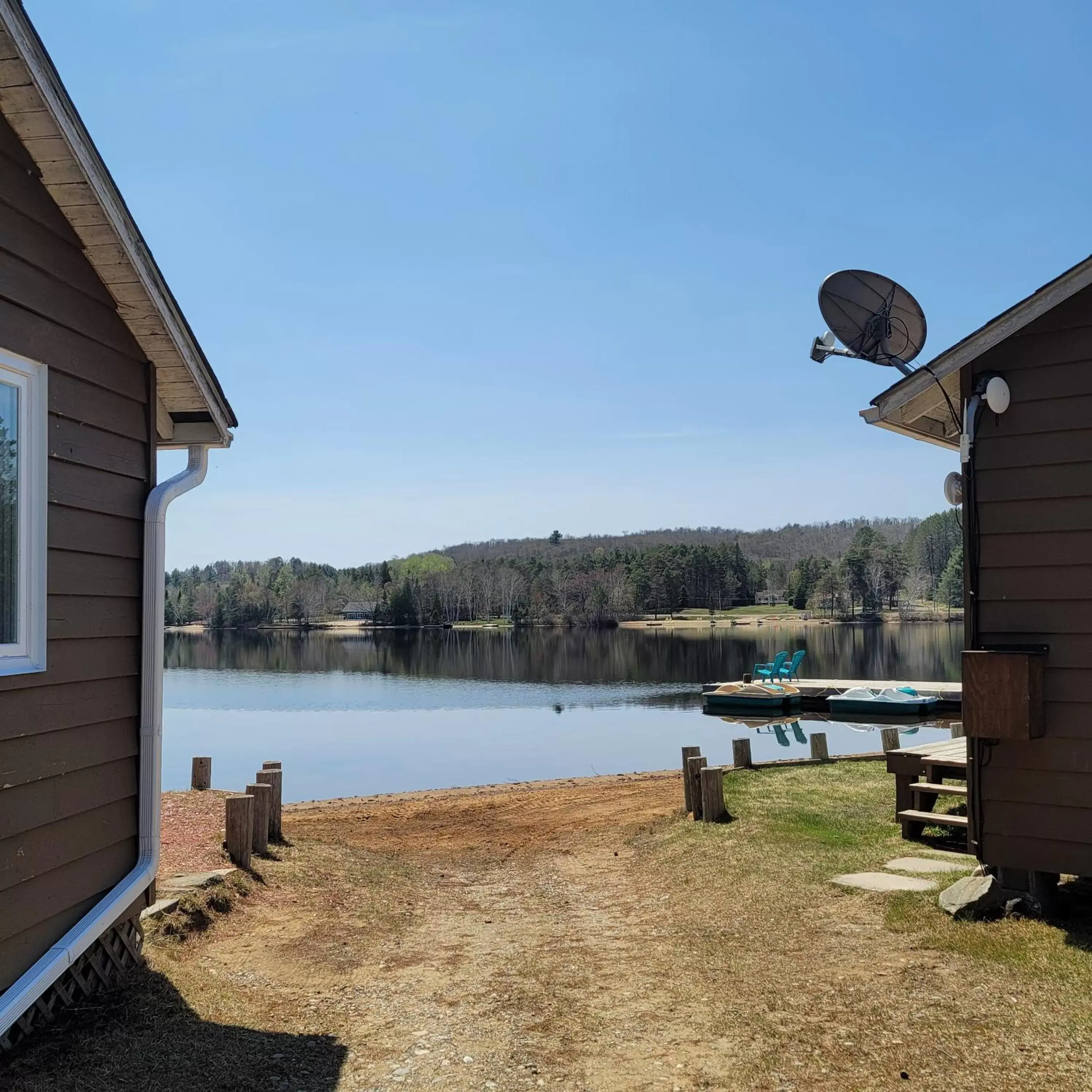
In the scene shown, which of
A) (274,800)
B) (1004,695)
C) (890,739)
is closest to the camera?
(1004,695)

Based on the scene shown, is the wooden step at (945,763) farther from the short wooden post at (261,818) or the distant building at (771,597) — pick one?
the distant building at (771,597)

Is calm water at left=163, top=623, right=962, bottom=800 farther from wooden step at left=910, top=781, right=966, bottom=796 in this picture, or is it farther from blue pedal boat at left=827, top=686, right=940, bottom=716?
wooden step at left=910, top=781, right=966, bottom=796

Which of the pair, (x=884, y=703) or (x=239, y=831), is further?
(x=884, y=703)

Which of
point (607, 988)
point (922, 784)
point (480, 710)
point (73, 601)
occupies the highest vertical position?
point (73, 601)

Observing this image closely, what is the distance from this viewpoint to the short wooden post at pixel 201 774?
13.5 m

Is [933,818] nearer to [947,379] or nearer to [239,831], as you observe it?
[947,379]

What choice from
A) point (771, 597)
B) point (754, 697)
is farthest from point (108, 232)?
point (771, 597)

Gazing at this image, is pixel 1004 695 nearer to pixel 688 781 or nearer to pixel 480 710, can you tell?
pixel 688 781

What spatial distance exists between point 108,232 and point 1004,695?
5745 millimetres

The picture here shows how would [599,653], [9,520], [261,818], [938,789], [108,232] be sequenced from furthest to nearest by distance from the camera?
1. [599,653]
2. [261,818]
3. [938,789]
4. [108,232]
5. [9,520]

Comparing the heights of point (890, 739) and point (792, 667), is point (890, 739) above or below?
below

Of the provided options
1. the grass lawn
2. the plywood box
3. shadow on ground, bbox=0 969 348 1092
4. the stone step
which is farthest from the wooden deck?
the stone step

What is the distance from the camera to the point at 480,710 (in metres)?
34.8

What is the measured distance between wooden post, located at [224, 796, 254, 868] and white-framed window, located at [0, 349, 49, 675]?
14.9 ft
